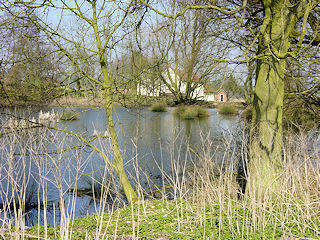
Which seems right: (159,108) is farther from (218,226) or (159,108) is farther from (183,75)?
(218,226)

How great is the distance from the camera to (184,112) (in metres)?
16.9

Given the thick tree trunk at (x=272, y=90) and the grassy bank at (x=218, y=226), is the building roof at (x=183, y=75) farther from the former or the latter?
the grassy bank at (x=218, y=226)

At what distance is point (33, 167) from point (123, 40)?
4124 millimetres

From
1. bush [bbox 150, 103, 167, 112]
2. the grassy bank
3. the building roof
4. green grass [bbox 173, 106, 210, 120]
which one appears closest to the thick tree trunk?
the grassy bank

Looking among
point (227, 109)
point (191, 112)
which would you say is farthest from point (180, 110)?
point (227, 109)

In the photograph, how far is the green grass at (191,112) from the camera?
55.0ft

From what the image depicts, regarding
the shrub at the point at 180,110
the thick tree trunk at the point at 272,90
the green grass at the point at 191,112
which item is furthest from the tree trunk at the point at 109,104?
the shrub at the point at 180,110

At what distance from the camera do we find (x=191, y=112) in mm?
16734

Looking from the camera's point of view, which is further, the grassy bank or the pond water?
the pond water

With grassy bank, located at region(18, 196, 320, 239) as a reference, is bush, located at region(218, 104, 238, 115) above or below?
above

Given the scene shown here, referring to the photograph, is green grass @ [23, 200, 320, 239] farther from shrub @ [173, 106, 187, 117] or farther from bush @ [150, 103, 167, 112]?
bush @ [150, 103, 167, 112]

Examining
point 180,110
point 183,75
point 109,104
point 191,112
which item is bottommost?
point 191,112

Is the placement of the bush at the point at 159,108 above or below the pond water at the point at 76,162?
above

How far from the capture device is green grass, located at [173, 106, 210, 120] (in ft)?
Result: 55.0
